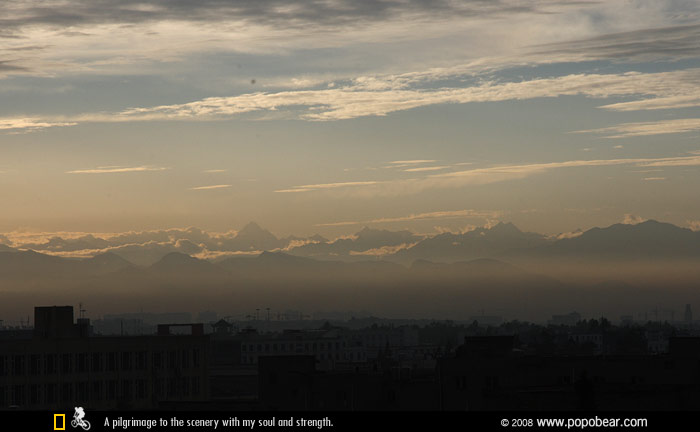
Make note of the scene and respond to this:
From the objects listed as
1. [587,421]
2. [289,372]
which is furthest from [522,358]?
[587,421]

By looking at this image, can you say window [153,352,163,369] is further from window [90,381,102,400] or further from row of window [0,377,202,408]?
window [90,381,102,400]

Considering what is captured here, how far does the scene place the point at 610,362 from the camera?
141m

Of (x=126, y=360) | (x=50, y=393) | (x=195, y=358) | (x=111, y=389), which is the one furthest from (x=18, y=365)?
(x=195, y=358)

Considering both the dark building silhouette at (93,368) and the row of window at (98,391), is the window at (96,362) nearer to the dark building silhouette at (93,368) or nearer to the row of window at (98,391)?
the dark building silhouette at (93,368)

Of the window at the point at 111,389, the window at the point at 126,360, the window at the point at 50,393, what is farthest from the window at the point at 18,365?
the window at the point at 126,360

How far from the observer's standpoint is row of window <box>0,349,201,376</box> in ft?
468

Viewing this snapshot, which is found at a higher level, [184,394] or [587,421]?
[184,394]

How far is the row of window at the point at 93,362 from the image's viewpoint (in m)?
142

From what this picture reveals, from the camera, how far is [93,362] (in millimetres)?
150500

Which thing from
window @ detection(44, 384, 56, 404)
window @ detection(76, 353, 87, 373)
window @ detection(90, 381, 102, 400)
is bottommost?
window @ detection(44, 384, 56, 404)

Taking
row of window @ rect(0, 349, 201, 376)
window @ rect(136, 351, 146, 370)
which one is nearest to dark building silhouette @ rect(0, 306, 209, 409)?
row of window @ rect(0, 349, 201, 376)

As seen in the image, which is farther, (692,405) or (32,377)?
(32,377)

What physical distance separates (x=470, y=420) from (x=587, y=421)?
11.0m

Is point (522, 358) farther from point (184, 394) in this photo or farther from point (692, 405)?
point (184, 394)
